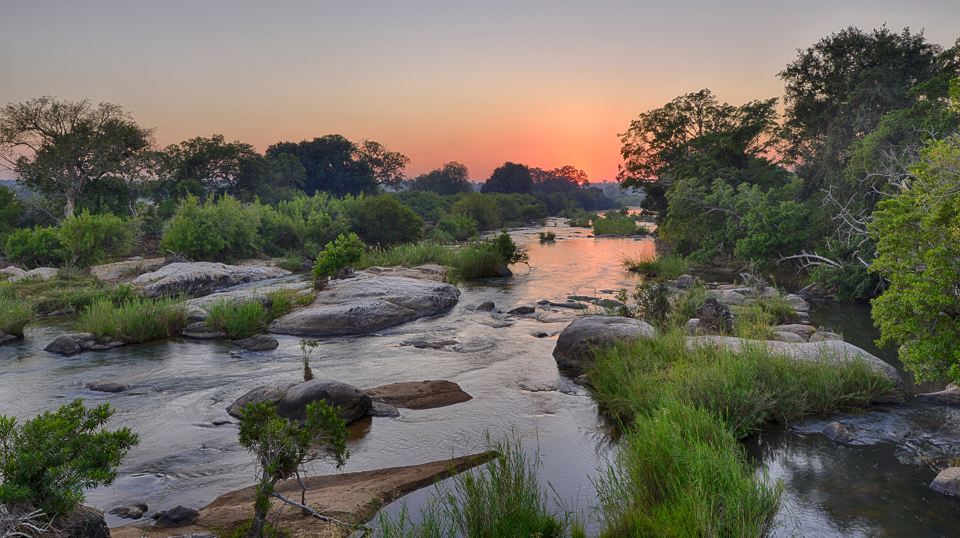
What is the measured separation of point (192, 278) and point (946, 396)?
70.0 feet

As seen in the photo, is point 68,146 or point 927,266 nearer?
point 927,266

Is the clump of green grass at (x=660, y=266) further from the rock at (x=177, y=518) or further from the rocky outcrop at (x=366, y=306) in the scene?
the rock at (x=177, y=518)

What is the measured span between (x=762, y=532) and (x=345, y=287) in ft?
45.3

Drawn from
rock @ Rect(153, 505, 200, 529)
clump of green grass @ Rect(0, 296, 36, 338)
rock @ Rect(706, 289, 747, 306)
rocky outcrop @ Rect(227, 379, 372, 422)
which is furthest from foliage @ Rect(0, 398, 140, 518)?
rock @ Rect(706, 289, 747, 306)

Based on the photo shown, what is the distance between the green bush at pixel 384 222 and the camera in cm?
3734

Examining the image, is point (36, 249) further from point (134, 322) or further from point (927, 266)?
point (927, 266)

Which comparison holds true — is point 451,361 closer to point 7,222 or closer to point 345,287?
point 345,287

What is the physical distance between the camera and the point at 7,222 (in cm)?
2852

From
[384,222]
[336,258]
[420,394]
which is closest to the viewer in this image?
[420,394]

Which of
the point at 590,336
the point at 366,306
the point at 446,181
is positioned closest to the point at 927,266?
the point at 590,336

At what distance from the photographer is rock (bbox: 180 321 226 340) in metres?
13.1

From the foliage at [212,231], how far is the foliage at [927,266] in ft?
86.9

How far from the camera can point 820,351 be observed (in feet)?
27.5

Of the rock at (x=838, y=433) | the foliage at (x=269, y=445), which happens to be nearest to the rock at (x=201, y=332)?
the foliage at (x=269, y=445)
